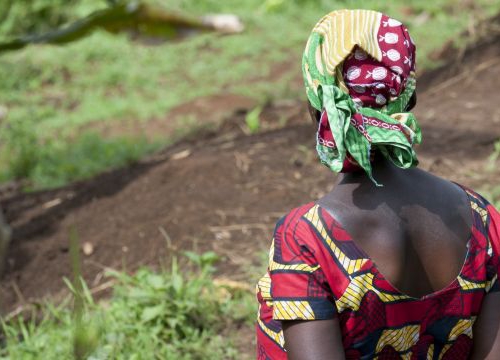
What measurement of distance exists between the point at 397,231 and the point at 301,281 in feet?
0.73

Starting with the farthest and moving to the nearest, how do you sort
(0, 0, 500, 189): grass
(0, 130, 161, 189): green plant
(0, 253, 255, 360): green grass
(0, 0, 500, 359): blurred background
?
(0, 0, 500, 189): grass, (0, 130, 161, 189): green plant, (0, 0, 500, 359): blurred background, (0, 253, 255, 360): green grass

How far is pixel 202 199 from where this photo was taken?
458cm

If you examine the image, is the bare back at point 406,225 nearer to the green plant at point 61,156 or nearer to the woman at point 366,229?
the woman at point 366,229

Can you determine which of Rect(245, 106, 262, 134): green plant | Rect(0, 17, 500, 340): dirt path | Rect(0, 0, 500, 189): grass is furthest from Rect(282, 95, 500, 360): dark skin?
Rect(0, 0, 500, 189): grass

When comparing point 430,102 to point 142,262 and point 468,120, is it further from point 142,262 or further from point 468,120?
point 142,262

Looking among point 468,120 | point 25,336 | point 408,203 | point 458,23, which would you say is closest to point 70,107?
point 458,23

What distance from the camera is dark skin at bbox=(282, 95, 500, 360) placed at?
1.80 meters

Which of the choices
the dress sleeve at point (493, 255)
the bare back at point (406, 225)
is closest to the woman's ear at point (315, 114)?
the bare back at point (406, 225)

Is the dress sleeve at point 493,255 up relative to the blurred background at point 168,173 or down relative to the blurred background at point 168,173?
up

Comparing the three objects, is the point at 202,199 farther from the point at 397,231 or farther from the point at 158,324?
the point at 397,231

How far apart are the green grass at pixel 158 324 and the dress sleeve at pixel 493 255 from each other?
1.50 metres

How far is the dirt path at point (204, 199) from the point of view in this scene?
4207 millimetres

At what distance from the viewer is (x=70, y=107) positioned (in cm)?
924

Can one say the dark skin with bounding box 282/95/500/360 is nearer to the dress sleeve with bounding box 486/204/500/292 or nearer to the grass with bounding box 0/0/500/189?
the dress sleeve with bounding box 486/204/500/292
